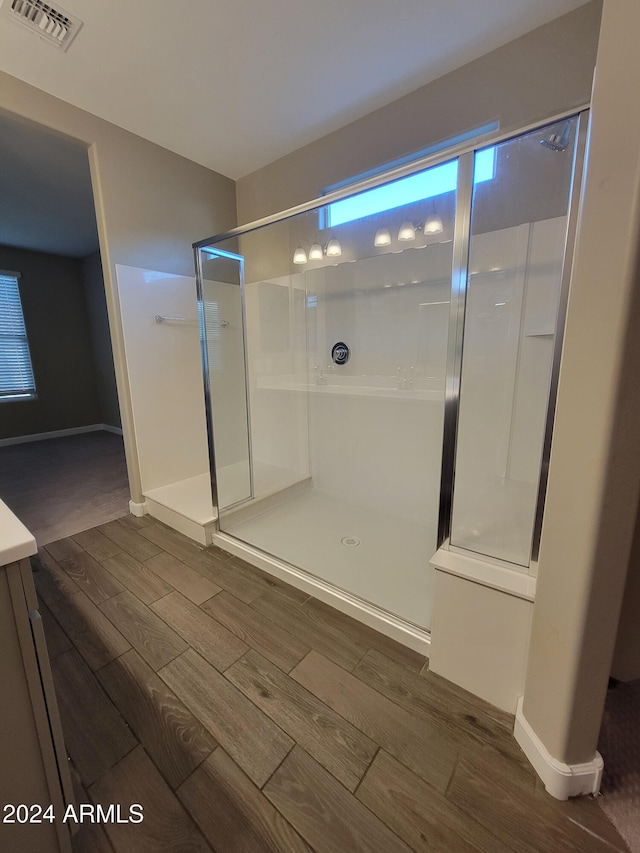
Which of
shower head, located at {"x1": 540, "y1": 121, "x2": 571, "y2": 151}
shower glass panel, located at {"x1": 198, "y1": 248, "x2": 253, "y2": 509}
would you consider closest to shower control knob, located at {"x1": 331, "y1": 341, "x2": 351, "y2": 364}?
shower glass panel, located at {"x1": 198, "y1": 248, "x2": 253, "y2": 509}

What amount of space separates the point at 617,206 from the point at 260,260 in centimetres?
263

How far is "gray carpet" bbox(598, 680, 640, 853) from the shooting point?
0.91 metres

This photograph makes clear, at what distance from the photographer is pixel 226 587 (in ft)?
6.15

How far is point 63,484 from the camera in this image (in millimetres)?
3369

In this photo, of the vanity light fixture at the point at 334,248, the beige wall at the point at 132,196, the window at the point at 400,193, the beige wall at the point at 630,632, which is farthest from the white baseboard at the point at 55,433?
the beige wall at the point at 630,632

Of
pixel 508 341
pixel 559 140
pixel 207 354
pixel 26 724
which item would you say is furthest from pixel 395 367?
pixel 26 724

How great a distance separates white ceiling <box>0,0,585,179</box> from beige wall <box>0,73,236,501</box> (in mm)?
107

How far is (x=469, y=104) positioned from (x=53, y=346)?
592cm

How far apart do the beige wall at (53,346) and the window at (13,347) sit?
7 centimetres

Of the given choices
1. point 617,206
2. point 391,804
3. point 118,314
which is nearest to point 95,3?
point 118,314

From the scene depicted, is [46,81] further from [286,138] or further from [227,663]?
[227,663]

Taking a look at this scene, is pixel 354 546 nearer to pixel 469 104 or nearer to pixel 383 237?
pixel 383 237

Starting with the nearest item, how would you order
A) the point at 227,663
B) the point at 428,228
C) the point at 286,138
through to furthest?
the point at 227,663
the point at 428,228
the point at 286,138

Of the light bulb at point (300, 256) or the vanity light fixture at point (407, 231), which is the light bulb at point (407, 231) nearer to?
the vanity light fixture at point (407, 231)
